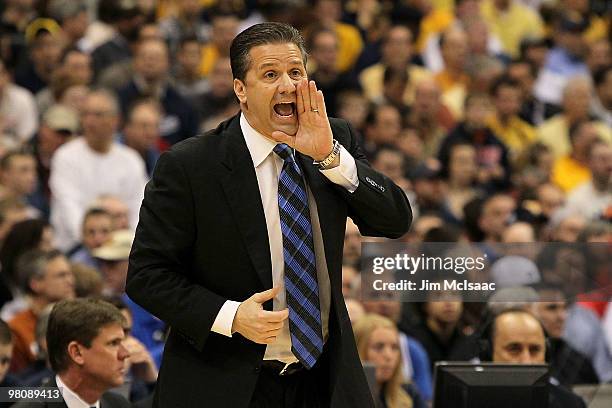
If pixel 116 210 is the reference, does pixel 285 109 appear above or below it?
below

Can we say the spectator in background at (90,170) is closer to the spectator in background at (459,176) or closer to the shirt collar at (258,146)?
the spectator in background at (459,176)

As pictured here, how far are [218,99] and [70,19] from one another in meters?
1.46

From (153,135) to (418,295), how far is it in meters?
5.13

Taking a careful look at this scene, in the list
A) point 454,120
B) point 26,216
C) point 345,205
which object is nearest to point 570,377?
point 345,205

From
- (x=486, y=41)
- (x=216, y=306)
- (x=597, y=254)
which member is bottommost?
(x=216, y=306)

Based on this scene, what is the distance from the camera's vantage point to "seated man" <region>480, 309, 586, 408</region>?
5148mm

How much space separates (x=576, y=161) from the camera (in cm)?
1067

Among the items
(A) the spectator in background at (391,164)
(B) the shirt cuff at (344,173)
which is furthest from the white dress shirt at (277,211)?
(A) the spectator in background at (391,164)

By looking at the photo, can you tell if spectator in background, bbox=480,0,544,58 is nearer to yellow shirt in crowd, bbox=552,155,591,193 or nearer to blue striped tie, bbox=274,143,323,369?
yellow shirt in crowd, bbox=552,155,591,193

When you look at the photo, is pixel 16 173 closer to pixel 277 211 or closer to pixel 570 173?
pixel 570 173

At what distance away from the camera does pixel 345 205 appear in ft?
12.0

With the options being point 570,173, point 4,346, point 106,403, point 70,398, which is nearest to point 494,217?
point 570,173

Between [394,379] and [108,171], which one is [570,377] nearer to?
[394,379]

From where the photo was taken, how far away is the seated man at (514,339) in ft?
16.9
